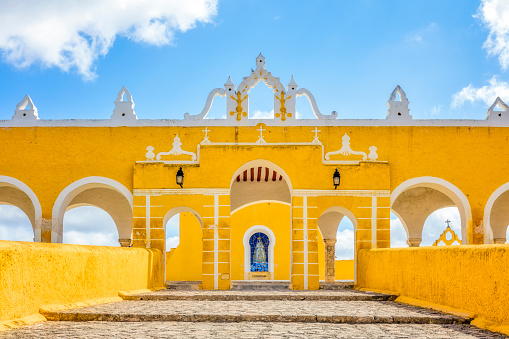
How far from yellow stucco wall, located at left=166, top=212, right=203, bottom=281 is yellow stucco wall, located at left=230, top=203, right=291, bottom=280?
1.28 m

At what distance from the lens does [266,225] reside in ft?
66.0

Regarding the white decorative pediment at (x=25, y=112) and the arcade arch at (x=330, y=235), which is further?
the arcade arch at (x=330, y=235)

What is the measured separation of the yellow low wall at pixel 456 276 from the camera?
594cm

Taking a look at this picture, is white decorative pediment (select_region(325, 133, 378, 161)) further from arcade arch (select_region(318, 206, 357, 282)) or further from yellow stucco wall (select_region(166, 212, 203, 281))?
yellow stucco wall (select_region(166, 212, 203, 281))

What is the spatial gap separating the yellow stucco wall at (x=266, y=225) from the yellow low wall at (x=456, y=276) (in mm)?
9738

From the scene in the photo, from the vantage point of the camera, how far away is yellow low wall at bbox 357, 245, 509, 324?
5.94 m

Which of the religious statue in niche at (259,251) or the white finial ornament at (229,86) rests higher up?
the white finial ornament at (229,86)

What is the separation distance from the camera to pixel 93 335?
5.34 m

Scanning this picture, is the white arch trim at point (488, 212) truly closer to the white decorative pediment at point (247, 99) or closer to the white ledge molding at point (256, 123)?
the white ledge molding at point (256, 123)

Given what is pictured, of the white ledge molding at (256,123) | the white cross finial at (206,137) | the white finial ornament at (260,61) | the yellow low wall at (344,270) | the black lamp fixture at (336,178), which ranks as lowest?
the yellow low wall at (344,270)

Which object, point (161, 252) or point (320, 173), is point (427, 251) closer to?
point (320, 173)

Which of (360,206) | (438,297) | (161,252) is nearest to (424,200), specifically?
(360,206)

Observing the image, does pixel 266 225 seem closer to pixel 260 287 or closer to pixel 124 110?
pixel 260 287

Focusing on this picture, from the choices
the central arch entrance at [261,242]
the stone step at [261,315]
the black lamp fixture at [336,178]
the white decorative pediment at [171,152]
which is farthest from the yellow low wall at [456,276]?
the central arch entrance at [261,242]
